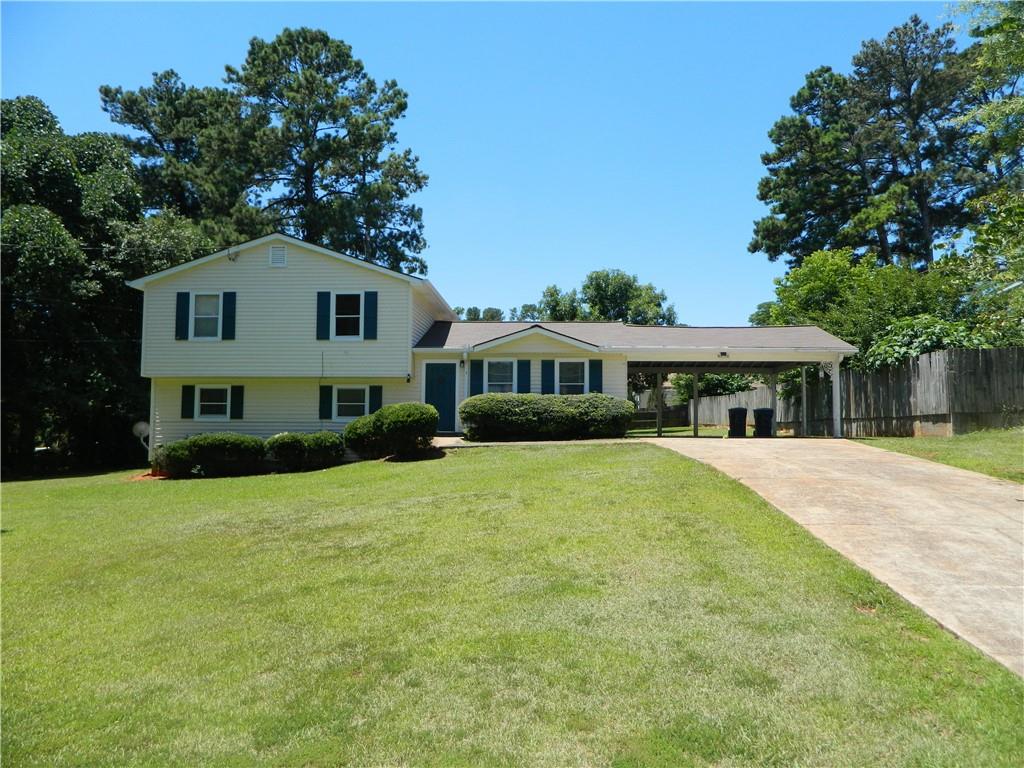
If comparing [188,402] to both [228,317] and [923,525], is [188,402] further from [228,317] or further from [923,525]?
[923,525]

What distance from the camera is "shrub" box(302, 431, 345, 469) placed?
1792cm

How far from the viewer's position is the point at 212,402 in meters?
21.8

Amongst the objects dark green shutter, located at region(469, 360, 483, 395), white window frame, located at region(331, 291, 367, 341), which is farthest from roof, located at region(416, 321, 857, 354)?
white window frame, located at region(331, 291, 367, 341)

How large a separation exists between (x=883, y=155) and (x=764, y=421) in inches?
913

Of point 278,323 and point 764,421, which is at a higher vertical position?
point 278,323

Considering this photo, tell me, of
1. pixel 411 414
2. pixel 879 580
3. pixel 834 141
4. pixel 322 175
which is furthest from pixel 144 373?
pixel 834 141

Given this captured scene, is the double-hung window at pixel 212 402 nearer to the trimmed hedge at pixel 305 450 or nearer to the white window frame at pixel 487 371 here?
the trimmed hedge at pixel 305 450

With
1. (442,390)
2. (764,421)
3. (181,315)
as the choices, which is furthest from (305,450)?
(764,421)

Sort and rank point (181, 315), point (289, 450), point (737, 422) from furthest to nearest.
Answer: point (737, 422) → point (181, 315) → point (289, 450)

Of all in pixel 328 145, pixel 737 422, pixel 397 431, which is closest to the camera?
pixel 397 431

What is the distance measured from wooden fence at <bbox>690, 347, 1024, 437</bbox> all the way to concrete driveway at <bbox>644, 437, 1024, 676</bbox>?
4875mm

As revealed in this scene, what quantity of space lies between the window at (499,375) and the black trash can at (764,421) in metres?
7.28

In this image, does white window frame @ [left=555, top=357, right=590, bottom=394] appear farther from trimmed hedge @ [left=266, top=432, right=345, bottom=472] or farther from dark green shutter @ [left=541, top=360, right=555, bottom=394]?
trimmed hedge @ [left=266, top=432, right=345, bottom=472]

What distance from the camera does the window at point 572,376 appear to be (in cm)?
2072
